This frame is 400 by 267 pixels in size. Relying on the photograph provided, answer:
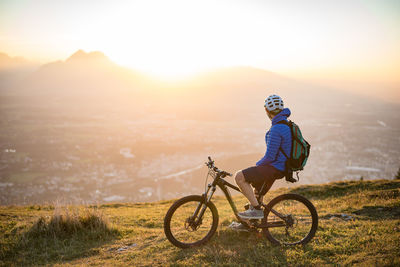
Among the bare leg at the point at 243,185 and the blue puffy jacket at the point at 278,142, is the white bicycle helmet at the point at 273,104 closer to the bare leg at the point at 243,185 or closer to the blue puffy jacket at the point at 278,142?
the blue puffy jacket at the point at 278,142

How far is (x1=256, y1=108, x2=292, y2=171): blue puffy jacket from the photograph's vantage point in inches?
179

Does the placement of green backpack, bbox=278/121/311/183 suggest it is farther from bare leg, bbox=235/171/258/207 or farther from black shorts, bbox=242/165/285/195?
bare leg, bbox=235/171/258/207

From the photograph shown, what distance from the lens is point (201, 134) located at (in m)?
152

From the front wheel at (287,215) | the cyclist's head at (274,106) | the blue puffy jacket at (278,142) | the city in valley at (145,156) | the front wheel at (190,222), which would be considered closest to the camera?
the blue puffy jacket at (278,142)

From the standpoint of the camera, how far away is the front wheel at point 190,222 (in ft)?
16.4

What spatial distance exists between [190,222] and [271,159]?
2429mm

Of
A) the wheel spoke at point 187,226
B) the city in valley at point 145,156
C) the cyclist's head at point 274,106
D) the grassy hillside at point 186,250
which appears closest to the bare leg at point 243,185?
the wheel spoke at point 187,226

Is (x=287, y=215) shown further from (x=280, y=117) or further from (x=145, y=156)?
(x=145, y=156)

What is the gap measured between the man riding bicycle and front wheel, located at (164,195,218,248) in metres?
1.03

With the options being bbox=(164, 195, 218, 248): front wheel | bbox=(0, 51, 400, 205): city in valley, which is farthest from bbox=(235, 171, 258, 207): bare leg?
bbox=(0, 51, 400, 205): city in valley

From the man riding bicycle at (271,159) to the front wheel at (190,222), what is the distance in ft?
3.39

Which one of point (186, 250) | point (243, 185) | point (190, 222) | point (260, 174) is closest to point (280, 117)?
point (260, 174)

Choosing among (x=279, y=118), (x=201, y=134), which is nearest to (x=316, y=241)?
(x=279, y=118)

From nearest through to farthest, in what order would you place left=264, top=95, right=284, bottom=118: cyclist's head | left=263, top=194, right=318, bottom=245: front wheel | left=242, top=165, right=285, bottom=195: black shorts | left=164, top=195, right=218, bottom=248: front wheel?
left=242, top=165, right=285, bottom=195: black shorts → left=264, top=95, right=284, bottom=118: cyclist's head → left=164, top=195, right=218, bottom=248: front wheel → left=263, top=194, right=318, bottom=245: front wheel
